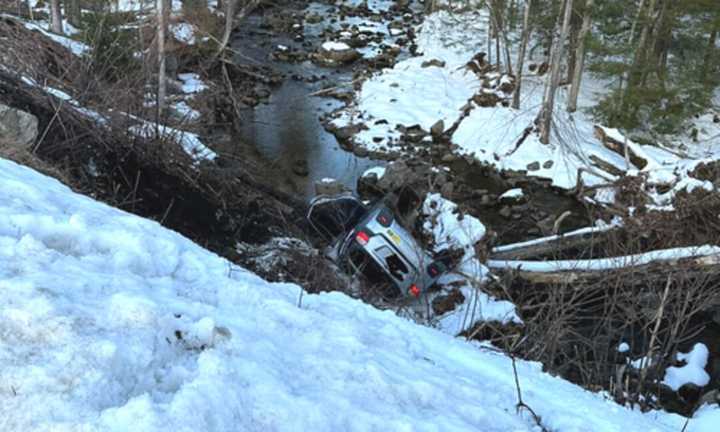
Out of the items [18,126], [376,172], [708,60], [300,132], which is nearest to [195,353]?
[18,126]

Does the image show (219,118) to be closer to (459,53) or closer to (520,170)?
(520,170)

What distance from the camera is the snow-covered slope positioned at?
2586mm

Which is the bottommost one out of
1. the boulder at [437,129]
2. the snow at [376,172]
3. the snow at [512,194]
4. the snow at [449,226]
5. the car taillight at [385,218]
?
the snow at [512,194]

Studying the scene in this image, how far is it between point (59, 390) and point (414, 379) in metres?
2.07

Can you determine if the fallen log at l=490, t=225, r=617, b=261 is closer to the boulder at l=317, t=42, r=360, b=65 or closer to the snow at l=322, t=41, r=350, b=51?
the boulder at l=317, t=42, r=360, b=65

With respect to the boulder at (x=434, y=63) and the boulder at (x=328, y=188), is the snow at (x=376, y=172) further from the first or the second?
the boulder at (x=434, y=63)

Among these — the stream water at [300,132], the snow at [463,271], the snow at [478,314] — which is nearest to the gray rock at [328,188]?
the stream water at [300,132]

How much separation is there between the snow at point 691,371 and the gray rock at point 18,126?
9.86 metres

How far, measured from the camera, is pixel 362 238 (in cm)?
1004

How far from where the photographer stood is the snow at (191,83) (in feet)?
64.2

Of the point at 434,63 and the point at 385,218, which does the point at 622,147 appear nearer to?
the point at 385,218

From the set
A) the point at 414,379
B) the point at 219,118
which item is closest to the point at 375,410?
the point at 414,379

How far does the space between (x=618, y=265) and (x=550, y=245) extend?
201cm

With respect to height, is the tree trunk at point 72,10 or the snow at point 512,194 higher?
the tree trunk at point 72,10
